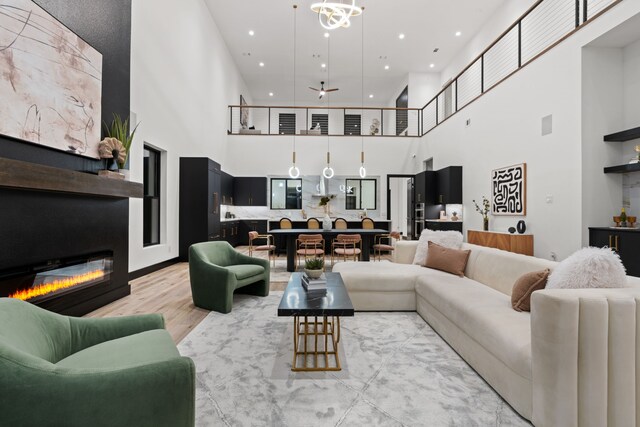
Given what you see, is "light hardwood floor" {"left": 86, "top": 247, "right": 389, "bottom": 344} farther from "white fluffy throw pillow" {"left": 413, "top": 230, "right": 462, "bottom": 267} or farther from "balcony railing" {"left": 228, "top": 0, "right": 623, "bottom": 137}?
"balcony railing" {"left": 228, "top": 0, "right": 623, "bottom": 137}

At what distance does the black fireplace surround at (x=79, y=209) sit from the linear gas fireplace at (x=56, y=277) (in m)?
0.04

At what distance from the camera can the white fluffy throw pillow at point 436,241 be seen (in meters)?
3.99

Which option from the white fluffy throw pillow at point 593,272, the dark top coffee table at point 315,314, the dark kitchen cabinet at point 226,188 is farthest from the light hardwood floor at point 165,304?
the dark kitchen cabinet at point 226,188

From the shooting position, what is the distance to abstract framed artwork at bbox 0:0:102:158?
2.59 m

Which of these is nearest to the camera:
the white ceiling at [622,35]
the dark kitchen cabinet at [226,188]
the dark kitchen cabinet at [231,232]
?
the white ceiling at [622,35]

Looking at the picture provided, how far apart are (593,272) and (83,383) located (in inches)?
101

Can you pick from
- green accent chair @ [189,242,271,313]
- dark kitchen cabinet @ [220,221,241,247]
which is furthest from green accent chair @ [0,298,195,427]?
dark kitchen cabinet @ [220,221,241,247]

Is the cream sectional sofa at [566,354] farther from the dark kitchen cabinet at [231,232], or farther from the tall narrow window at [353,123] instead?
the tall narrow window at [353,123]

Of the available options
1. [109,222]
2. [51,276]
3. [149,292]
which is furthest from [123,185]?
[149,292]

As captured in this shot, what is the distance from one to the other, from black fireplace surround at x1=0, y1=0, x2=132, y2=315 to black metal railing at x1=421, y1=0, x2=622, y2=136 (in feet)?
21.0

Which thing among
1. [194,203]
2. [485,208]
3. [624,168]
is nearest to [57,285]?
[194,203]

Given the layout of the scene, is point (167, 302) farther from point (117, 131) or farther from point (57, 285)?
point (117, 131)

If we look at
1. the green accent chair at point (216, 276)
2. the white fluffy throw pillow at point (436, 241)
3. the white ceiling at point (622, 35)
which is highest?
the white ceiling at point (622, 35)

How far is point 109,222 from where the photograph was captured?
3.89 meters
